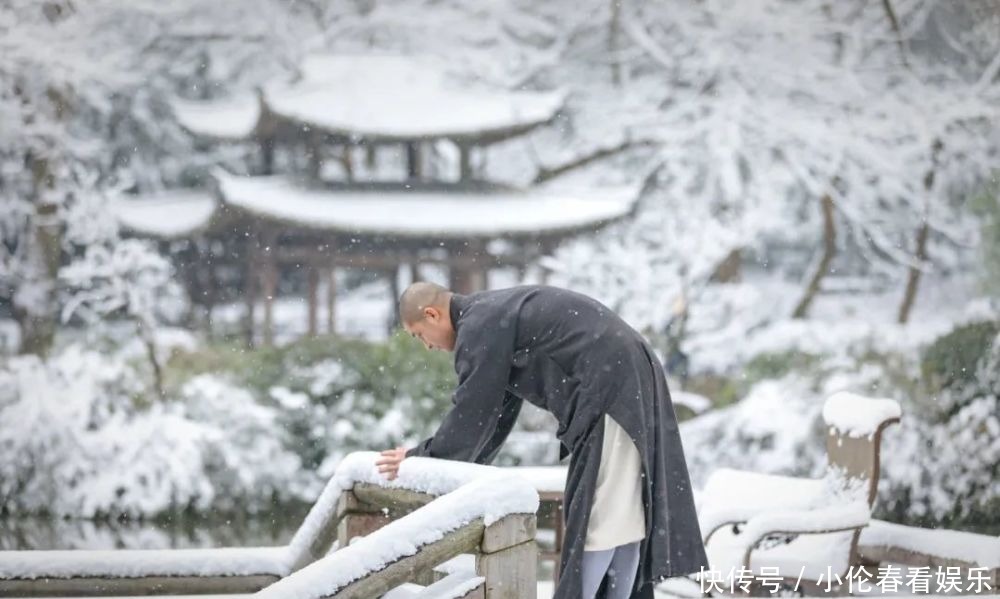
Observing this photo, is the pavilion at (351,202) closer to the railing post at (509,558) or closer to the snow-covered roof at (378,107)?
the snow-covered roof at (378,107)

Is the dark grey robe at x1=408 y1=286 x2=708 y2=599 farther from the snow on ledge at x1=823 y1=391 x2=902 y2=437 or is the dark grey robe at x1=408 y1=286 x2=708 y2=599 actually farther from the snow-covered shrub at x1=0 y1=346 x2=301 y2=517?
the snow-covered shrub at x1=0 y1=346 x2=301 y2=517

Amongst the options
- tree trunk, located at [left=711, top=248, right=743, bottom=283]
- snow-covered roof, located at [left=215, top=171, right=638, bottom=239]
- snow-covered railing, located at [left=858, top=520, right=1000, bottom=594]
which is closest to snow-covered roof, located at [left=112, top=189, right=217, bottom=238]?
snow-covered roof, located at [left=215, top=171, right=638, bottom=239]

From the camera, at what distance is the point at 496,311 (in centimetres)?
234

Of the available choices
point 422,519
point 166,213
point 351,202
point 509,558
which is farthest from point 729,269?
point 422,519

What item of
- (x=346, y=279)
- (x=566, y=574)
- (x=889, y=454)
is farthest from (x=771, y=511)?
(x=346, y=279)

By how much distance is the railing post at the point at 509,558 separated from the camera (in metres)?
2.08

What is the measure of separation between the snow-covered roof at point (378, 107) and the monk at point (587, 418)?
823 cm

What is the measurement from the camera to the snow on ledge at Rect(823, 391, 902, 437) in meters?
3.84

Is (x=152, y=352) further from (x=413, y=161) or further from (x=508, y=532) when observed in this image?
(x=508, y=532)

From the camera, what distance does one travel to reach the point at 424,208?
35.1 ft

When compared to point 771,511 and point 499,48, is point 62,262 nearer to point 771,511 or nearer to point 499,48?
point 499,48

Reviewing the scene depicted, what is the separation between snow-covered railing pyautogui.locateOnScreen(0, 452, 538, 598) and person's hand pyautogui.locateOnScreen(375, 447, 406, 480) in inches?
0.9

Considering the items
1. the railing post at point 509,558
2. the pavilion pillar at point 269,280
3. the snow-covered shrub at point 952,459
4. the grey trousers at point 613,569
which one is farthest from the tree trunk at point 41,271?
the railing post at point 509,558

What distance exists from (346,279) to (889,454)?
506 cm
